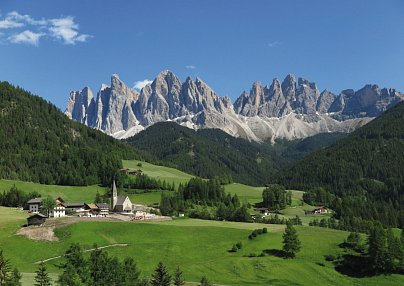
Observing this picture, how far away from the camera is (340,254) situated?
13275 cm

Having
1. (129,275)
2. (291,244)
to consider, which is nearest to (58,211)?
(291,244)

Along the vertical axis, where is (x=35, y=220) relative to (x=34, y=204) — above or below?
below

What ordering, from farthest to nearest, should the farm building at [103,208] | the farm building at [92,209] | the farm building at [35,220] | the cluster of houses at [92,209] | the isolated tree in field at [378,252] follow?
the farm building at [103,208] < the farm building at [92,209] < the cluster of houses at [92,209] < the farm building at [35,220] < the isolated tree in field at [378,252]

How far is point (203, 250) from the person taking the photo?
134 m

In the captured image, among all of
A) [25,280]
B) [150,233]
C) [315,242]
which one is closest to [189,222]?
[150,233]

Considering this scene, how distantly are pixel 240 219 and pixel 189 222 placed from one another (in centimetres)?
2614

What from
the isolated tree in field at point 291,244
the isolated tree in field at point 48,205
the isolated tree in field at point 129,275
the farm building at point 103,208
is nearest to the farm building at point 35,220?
the isolated tree in field at point 48,205

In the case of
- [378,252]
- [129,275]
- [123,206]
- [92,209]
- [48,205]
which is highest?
[48,205]

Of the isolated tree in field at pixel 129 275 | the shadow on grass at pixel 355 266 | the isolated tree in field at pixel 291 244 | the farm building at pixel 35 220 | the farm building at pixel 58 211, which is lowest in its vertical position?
the shadow on grass at pixel 355 266

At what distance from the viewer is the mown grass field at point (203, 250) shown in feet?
388

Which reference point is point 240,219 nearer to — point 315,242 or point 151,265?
point 315,242

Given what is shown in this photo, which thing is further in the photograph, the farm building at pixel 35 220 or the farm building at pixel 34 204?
the farm building at pixel 34 204

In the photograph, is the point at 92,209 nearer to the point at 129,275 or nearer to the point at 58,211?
the point at 58,211

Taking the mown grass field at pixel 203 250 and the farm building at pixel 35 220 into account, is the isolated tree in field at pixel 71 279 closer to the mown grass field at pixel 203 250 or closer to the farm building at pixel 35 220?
the mown grass field at pixel 203 250
